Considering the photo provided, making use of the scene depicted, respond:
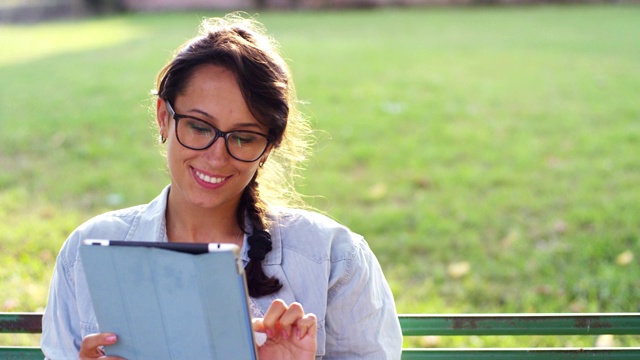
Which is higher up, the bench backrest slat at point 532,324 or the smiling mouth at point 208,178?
the smiling mouth at point 208,178

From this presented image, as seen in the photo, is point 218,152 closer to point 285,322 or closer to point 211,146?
point 211,146

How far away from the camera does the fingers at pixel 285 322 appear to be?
5.87 feet

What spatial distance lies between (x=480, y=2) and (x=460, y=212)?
12831 mm

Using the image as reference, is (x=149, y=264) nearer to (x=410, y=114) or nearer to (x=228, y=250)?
(x=228, y=250)

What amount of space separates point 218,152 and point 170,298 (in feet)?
1.45

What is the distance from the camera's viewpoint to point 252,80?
80.0 inches

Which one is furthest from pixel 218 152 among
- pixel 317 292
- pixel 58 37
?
pixel 58 37

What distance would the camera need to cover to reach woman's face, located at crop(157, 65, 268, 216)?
2.00 metres

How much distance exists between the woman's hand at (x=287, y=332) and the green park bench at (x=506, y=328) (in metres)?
0.54

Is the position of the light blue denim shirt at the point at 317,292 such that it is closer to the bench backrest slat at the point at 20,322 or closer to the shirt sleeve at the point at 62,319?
the shirt sleeve at the point at 62,319

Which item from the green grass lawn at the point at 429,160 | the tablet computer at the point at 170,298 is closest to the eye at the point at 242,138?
the tablet computer at the point at 170,298

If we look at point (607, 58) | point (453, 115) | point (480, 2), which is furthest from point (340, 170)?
point (480, 2)

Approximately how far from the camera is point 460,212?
5.09 m

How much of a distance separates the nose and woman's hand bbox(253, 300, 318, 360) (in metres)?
0.36
